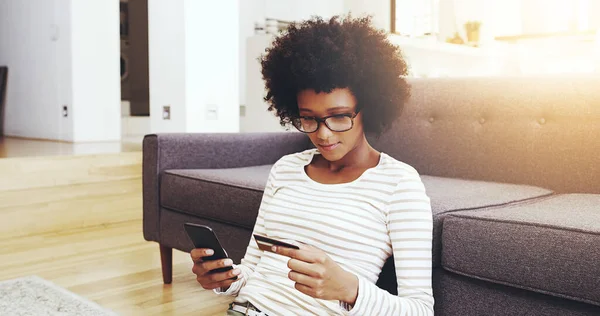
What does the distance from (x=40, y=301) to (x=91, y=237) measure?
0.98 m

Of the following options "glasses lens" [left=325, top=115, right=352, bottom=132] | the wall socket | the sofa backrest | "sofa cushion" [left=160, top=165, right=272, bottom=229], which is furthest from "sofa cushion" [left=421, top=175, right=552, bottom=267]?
the wall socket

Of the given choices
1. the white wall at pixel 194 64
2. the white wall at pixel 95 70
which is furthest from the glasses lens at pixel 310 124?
the white wall at pixel 95 70

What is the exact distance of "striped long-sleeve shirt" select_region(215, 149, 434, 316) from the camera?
954mm

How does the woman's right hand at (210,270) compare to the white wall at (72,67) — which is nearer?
the woman's right hand at (210,270)

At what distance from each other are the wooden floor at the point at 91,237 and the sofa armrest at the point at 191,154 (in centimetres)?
23

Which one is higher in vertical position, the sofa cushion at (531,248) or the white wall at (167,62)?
the white wall at (167,62)

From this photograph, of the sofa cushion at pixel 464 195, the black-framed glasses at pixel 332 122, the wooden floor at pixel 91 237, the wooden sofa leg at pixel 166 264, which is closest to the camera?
the black-framed glasses at pixel 332 122

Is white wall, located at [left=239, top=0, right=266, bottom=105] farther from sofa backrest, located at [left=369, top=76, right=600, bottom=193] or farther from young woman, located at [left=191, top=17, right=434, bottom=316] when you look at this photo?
young woman, located at [left=191, top=17, right=434, bottom=316]

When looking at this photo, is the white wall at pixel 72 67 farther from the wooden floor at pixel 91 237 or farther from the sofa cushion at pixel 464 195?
the sofa cushion at pixel 464 195

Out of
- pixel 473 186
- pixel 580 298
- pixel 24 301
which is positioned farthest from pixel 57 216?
pixel 580 298

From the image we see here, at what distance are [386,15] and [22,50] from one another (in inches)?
138

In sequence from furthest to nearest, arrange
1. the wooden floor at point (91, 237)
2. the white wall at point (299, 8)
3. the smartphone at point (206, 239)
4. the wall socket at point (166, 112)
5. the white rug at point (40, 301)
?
the white wall at point (299, 8), the wall socket at point (166, 112), the wooden floor at point (91, 237), the white rug at point (40, 301), the smartphone at point (206, 239)

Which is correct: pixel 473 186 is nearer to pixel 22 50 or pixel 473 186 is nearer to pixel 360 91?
pixel 360 91

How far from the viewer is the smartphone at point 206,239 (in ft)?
3.04
